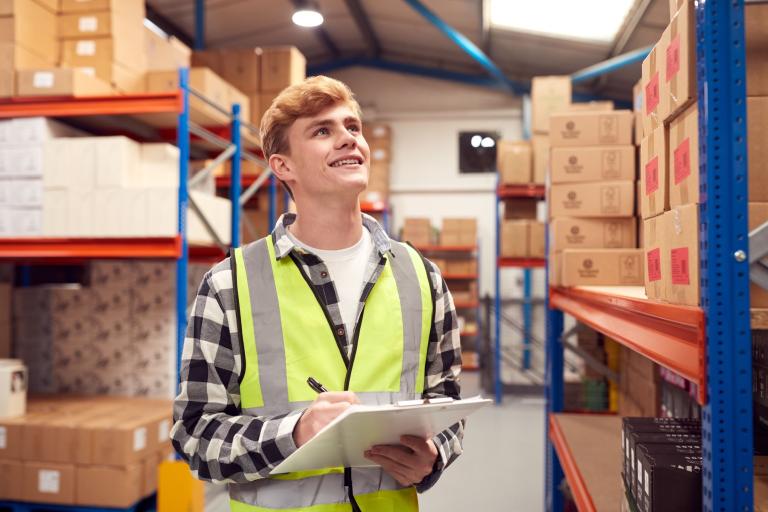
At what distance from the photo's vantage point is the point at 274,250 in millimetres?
1697

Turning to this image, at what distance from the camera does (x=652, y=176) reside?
1623 millimetres

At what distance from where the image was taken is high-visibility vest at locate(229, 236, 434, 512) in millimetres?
1541

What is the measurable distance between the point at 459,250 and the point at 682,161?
8700 millimetres

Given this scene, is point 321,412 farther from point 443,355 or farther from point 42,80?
point 42,80

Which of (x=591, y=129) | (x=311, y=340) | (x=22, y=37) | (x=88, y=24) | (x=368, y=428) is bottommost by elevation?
(x=368, y=428)

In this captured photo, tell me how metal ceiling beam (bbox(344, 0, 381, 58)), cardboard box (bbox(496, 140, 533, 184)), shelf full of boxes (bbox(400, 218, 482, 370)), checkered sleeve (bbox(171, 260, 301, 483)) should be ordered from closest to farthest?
checkered sleeve (bbox(171, 260, 301, 483))
cardboard box (bbox(496, 140, 533, 184))
metal ceiling beam (bbox(344, 0, 381, 58))
shelf full of boxes (bbox(400, 218, 482, 370))

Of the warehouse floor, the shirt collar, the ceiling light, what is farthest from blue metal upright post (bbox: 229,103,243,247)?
the shirt collar

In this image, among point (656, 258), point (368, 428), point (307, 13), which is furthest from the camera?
point (307, 13)

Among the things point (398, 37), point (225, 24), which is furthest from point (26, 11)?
point (398, 37)

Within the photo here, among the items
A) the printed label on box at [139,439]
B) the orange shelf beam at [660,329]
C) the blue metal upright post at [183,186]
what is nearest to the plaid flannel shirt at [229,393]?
the orange shelf beam at [660,329]

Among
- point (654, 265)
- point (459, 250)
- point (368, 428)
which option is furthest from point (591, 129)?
point (459, 250)

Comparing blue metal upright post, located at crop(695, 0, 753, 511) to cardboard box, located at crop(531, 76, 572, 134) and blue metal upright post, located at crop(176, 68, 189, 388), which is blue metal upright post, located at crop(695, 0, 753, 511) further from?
cardboard box, located at crop(531, 76, 572, 134)

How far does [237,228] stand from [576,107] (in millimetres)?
3014

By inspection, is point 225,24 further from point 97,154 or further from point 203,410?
point 203,410
